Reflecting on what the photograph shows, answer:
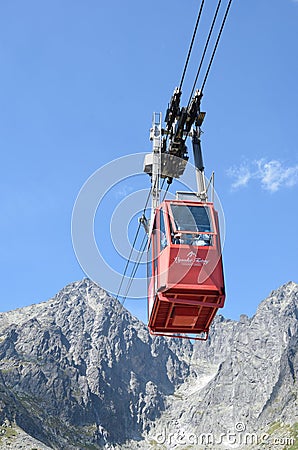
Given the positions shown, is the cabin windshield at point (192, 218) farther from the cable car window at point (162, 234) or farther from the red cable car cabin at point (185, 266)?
the cable car window at point (162, 234)

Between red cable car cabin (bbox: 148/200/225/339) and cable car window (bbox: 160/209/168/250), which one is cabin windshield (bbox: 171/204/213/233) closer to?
red cable car cabin (bbox: 148/200/225/339)

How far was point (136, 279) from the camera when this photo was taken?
29.1m

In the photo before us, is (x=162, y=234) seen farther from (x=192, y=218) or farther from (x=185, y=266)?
(x=185, y=266)

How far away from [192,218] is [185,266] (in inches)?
104

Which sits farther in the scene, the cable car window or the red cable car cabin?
the cable car window

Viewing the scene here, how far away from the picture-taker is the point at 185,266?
2442cm

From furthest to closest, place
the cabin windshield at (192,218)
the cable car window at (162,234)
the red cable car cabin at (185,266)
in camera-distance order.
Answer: the cable car window at (162,234) → the cabin windshield at (192,218) → the red cable car cabin at (185,266)

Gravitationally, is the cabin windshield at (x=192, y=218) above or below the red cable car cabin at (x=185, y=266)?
above

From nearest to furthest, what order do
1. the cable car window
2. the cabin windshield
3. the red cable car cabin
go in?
1. the red cable car cabin
2. the cabin windshield
3. the cable car window

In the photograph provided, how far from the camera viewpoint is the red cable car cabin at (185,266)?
24.3 m

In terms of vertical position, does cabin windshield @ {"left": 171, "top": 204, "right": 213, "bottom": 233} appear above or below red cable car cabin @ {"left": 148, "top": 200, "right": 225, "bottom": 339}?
above

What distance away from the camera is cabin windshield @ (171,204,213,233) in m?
25.3

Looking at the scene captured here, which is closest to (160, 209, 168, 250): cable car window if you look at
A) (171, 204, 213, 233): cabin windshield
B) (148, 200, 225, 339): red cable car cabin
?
(148, 200, 225, 339): red cable car cabin

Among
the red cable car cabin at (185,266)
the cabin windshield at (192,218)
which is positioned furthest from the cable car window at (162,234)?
the cabin windshield at (192,218)
